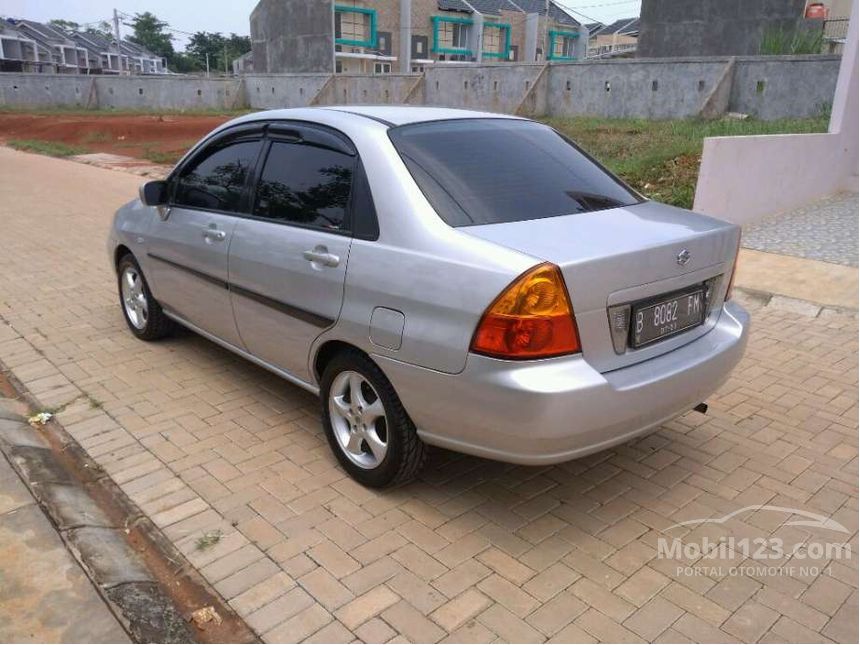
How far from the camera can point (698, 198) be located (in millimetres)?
8125

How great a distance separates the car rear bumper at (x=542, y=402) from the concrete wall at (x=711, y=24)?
1166 inches

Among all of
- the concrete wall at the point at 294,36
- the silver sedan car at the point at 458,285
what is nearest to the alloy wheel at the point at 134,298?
the silver sedan car at the point at 458,285

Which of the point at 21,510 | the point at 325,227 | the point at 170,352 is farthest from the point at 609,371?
the point at 170,352

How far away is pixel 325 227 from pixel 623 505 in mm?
1903

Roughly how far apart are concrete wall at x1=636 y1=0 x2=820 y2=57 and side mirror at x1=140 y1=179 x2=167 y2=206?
29.0 meters

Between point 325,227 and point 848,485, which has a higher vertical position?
point 325,227

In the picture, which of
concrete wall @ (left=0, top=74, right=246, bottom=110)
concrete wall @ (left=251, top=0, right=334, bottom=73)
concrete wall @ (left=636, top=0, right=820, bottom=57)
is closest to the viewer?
concrete wall @ (left=636, top=0, right=820, bottom=57)

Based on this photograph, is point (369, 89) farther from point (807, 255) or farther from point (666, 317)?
point (666, 317)

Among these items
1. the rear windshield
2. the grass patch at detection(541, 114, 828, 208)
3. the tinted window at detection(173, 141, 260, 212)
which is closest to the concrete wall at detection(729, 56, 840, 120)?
the grass patch at detection(541, 114, 828, 208)

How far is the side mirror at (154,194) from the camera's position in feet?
15.2

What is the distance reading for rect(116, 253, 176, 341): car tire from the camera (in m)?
5.12

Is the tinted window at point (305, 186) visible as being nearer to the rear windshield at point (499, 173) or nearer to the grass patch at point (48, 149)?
the rear windshield at point (499, 173)

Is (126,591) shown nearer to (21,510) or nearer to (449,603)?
(21,510)

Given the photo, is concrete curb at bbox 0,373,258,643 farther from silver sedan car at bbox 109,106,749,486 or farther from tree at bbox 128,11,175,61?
tree at bbox 128,11,175,61
